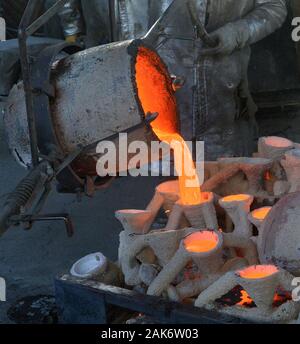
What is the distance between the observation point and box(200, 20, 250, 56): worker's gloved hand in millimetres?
3381

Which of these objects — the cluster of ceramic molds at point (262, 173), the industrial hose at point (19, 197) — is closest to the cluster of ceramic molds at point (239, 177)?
the cluster of ceramic molds at point (262, 173)

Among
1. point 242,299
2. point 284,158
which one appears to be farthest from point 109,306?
point 284,158

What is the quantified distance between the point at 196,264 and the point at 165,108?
25.4 inches

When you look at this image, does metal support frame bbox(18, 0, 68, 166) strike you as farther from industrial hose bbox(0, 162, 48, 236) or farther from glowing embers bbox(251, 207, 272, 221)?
glowing embers bbox(251, 207, 272, 221)

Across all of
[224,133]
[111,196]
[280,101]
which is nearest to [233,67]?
[224,133]

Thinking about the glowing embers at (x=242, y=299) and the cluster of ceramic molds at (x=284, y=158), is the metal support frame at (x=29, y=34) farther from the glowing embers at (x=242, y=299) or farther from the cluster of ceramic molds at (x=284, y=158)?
the cluster of ceramic molds at (x=284, y=158)

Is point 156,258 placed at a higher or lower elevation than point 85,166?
lower

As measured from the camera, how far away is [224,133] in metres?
3.80

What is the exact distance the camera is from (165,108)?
2.34 metres

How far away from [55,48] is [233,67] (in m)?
1.81
